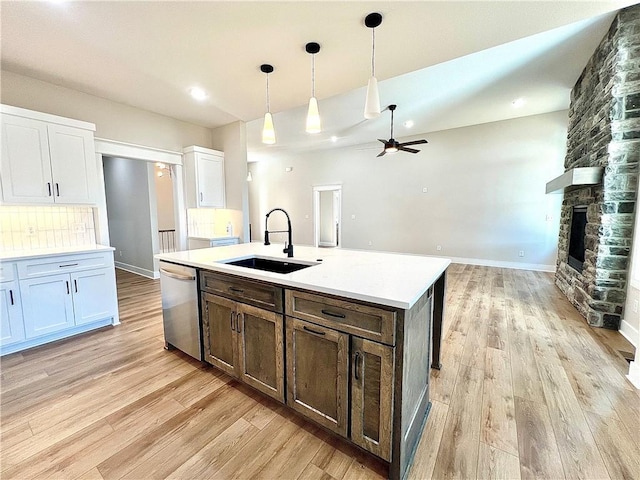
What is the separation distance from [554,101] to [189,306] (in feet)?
21.7

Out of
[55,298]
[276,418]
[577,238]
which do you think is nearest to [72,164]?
[55,298]

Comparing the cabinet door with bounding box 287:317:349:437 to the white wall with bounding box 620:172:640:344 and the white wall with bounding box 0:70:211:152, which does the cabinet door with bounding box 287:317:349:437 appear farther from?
the white wall with bounding box 0:70:211:152

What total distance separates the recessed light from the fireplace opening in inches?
204

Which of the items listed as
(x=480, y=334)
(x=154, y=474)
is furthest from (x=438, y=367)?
(x=154, y=474)

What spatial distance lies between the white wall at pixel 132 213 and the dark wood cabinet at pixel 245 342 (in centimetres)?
386

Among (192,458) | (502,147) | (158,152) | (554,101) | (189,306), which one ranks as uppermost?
(554,101)

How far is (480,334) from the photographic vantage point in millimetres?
2801

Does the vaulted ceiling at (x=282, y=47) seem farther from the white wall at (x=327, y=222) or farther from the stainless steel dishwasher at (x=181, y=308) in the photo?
the white wall at (x=327, y=222)

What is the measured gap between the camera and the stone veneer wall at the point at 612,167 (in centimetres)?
269

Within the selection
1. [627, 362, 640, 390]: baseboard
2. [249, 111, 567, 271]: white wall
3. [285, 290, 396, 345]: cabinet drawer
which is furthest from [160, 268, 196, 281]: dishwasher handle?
[249, 111, 567, 271]: white wall

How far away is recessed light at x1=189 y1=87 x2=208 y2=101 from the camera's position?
319cm

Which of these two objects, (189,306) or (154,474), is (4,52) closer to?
(189,306)

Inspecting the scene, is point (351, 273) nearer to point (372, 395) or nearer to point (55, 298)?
point (372, 395)

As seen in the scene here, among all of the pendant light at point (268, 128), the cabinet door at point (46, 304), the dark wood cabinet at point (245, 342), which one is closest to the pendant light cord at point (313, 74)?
the pendant light at point (268, 128)
